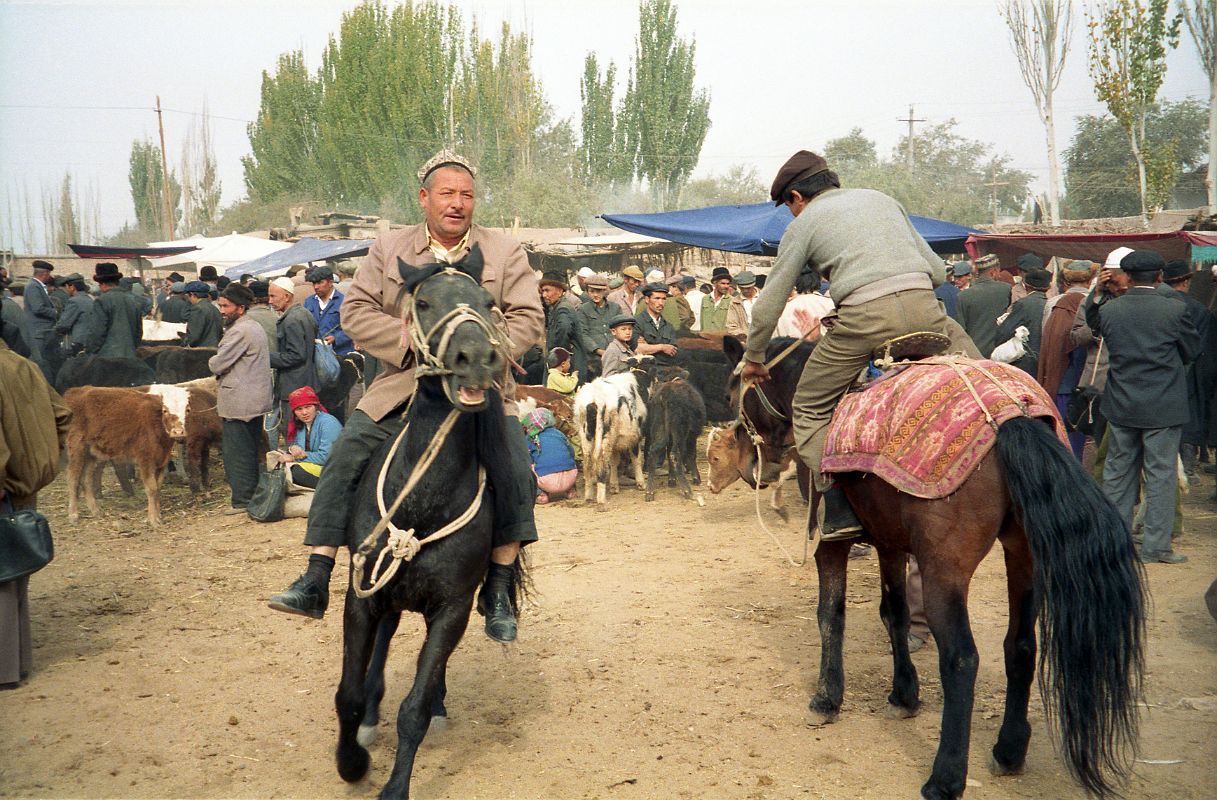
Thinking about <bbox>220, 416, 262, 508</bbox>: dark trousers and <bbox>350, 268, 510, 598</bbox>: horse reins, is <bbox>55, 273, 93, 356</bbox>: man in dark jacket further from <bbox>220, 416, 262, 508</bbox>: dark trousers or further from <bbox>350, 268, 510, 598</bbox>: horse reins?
<bbox>350, 268, 510, 598</bbox>: horse reins

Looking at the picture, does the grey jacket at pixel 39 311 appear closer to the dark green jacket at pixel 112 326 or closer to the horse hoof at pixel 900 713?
the dark green jacket at pixel 112 326

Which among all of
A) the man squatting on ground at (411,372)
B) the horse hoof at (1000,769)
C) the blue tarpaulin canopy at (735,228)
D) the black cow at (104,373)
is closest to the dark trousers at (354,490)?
the man squatting on ground at (411,372)

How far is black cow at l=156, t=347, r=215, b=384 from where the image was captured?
12.7 meters

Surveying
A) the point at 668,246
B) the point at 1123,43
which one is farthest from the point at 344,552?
the point at 668,246

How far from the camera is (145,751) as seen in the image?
15.4 feet

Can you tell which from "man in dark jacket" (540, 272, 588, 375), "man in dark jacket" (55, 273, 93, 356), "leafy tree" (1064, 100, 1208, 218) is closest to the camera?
"man in dark jacket" (540, 272, 588, 375)

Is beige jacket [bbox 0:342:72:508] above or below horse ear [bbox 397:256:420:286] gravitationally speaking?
below

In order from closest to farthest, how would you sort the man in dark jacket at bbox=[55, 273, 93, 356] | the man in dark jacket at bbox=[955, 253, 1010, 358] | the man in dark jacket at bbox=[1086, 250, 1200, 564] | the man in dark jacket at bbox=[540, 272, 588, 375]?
the man in dark jacket at bbox=[1086, 250, 1200, 564] < the man in dark jacket at bbox=[955, 253, 1010, 358] < the man in dark jacket at bbox=[540, 272, 588, 375] < the man in dark jacket at bbox=[55, 273, 93, 356]

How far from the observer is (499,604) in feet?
14.3

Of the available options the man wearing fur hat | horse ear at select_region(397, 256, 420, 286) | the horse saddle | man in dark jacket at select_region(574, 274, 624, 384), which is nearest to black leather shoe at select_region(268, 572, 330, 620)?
horse ear at select_region(397, 256, 420, 286)

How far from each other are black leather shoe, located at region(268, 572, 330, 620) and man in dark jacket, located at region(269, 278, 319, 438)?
6.87 meters

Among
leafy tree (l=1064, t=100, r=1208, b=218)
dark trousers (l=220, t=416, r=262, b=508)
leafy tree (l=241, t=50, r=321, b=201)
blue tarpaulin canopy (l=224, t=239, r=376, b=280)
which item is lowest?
dark trousers (l=220, t=416, r=262, b=508)

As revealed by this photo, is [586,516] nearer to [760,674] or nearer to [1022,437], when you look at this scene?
[760,674]

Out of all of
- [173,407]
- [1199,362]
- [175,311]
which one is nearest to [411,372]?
[173,407]
